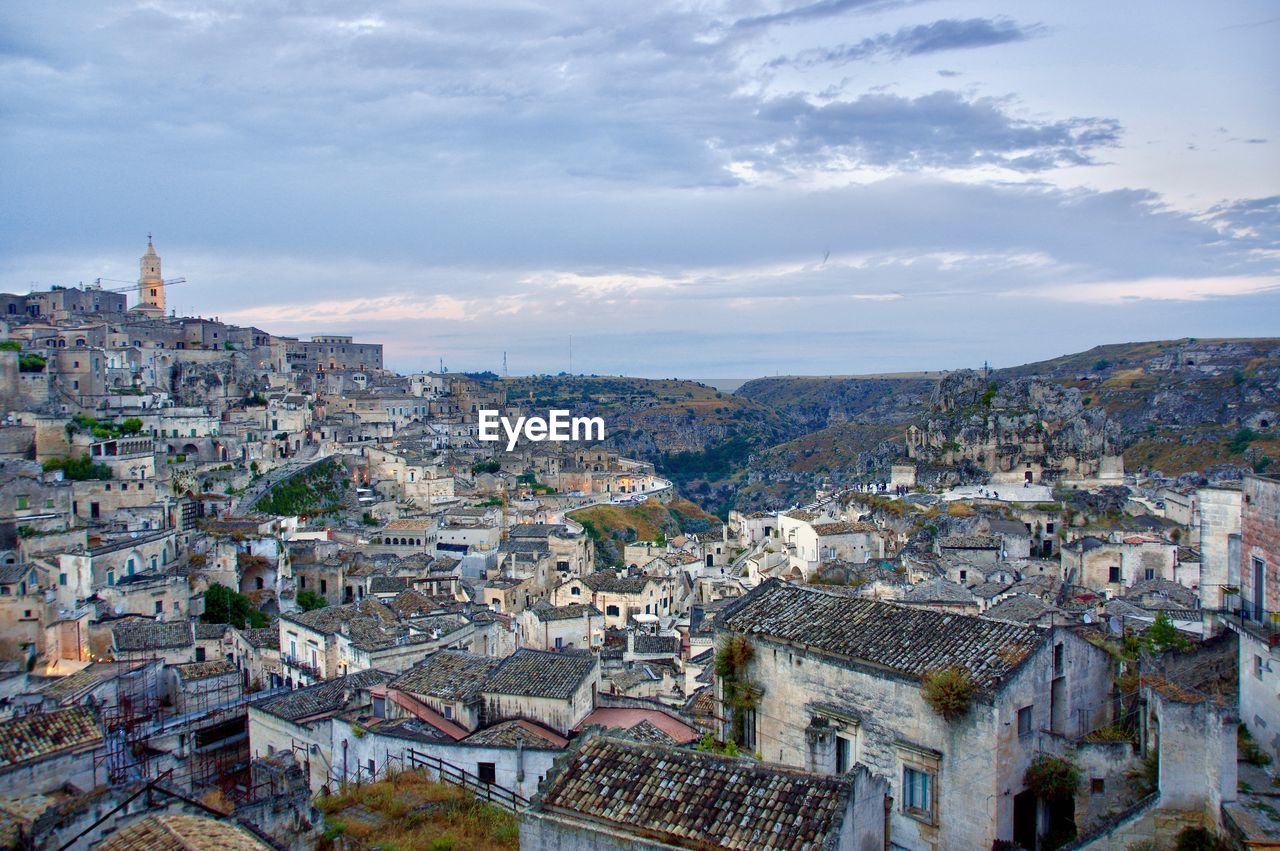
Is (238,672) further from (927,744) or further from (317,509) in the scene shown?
(317,509)

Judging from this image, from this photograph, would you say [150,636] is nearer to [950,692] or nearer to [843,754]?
[843,754]

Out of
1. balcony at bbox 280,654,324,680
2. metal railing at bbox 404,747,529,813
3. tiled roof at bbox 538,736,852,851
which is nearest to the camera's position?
tiled roof at bbox 538,736,852,851

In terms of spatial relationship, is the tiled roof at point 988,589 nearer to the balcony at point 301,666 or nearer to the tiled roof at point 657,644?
the tiled roof at point 657,644

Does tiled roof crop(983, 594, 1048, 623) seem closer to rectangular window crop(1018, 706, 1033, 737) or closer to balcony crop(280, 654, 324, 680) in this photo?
rectangular window crop(1018, 706, 1033, 737)

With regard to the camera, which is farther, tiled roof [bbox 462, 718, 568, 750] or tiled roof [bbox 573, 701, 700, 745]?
tiled roof [bbox 573, 701, 700, 745]

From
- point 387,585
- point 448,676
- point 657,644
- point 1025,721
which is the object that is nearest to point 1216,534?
point 1025,721

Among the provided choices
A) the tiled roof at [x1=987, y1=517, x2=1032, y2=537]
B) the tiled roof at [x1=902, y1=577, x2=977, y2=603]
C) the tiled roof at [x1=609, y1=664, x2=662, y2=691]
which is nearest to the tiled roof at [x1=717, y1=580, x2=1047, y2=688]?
the tiled roof at [x1=609, y1=664, x2=662, y2=691]
